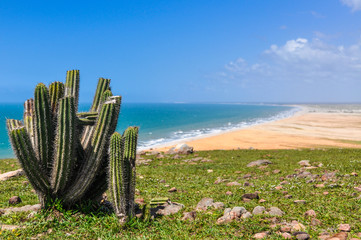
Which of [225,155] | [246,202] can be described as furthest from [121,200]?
[225,155]

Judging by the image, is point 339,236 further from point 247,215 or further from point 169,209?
point 169,209

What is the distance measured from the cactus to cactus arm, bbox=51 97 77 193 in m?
1.07

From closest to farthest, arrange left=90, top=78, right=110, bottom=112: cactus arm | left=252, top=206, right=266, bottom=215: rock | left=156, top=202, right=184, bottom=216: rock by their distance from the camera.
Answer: left=252, top=206, right=266, bottom=215: rock, left=156, top=202, right=184, bottom=216: rock, left=90, top=78, right=110, bottom=112: cactus arm

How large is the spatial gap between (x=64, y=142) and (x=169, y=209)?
3.29m

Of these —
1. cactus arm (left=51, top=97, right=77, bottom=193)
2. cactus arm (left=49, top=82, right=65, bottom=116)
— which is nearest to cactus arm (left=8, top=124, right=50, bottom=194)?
cactus arm (left=51, top=97, right=77, bottom=193)

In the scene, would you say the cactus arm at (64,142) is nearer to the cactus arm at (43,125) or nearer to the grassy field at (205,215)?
the cactus arm at (43,125)

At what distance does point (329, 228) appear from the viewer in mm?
5855

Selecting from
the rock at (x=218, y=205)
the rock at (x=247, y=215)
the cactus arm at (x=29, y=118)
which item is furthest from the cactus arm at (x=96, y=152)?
the rock at (x=247, y=215)

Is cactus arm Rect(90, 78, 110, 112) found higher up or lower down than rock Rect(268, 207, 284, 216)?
higher up

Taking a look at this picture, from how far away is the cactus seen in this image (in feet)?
19.8

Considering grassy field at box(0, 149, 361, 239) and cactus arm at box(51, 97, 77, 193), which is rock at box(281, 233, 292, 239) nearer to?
grassy field at box(0, 149, 361, 239)

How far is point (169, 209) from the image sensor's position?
24.2 ft

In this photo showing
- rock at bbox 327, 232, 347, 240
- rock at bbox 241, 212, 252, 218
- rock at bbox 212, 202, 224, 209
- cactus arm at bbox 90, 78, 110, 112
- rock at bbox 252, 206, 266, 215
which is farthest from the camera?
cactus arm at bbox 90, 78, 110, 112

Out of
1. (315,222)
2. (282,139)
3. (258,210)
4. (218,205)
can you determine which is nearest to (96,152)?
(218,205)
